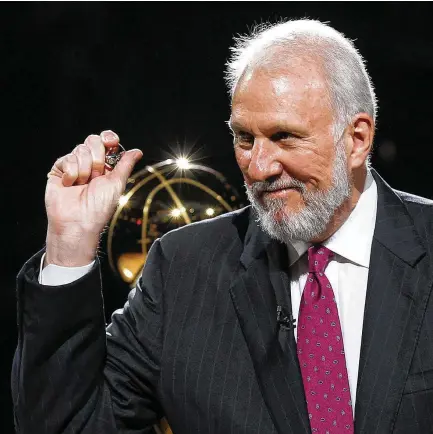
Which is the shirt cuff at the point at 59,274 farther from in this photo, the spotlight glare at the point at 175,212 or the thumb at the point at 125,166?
the spotlight glare at the point at 175,212

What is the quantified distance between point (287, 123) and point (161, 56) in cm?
178

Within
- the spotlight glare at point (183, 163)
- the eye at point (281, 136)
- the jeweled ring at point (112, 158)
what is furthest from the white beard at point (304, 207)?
the spotlight glare at point (183, 163)

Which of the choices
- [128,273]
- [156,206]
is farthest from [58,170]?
[128,273]

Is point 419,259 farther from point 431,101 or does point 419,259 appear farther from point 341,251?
point 431,101

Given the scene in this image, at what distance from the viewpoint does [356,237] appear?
92.9 inches

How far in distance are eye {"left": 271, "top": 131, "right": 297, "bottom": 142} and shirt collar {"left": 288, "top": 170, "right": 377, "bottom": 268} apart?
0.34 metres

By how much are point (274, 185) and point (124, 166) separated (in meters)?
0.40

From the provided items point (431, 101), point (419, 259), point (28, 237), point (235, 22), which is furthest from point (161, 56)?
point (419, 259)

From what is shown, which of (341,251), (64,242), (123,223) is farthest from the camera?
(123,223)

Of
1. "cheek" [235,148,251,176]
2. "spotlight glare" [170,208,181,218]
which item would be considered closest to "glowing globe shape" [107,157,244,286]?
"spotlight glare" [170,208,181,218]

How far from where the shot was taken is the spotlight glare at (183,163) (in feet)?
12.2

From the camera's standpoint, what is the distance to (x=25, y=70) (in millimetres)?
3764

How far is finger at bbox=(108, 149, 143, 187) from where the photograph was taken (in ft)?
7.27

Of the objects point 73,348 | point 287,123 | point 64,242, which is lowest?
point 73,348
